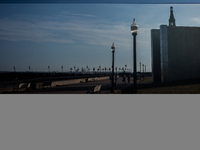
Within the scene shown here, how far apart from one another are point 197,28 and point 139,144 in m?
30.2

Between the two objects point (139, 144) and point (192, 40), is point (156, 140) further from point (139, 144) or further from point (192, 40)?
point (192, 40)

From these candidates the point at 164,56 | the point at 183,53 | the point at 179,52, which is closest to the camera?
the point at 164,56

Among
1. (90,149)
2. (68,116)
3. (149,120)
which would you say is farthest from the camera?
(68,116)

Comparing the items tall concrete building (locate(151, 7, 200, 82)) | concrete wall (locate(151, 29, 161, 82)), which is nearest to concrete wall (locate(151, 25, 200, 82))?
tall concrete building (locate(151, 7, 200, 82))

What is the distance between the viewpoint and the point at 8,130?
17.6 ft

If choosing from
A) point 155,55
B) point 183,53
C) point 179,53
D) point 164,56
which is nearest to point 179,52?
point 179,53

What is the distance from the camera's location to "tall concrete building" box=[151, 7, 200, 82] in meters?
28.8

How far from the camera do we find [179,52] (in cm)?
2933

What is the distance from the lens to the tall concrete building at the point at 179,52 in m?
28.8

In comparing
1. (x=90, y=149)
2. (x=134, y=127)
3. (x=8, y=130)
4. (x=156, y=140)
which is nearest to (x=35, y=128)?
(x=8, y=130)

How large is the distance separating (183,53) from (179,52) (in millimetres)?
643

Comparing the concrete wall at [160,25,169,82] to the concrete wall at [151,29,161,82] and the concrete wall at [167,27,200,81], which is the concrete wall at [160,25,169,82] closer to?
the concrete wall at [167,27,200,81]

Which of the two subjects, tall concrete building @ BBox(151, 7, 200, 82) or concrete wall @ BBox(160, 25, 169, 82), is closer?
concrete wall @ BBox(160, 25, 169, 82)

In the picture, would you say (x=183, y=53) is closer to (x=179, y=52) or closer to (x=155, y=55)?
(x=179, y=52)
